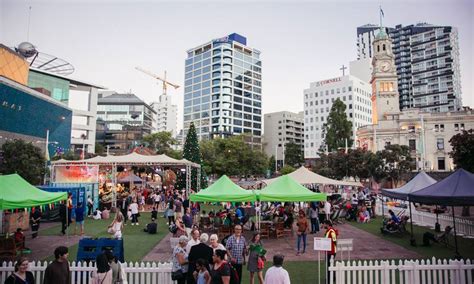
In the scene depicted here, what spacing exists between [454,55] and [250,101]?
66.7 metres

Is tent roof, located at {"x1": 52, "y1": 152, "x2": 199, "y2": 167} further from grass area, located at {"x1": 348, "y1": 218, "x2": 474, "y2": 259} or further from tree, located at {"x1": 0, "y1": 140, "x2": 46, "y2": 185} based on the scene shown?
grass area, located at {"x1": 348, "y1": 218, "x2": 474, "y2": 259}

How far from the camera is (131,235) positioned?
16688 mm

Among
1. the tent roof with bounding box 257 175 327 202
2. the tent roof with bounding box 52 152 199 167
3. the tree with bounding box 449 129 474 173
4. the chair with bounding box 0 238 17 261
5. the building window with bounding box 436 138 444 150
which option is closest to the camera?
the chair with bounding box 0 238 17 261

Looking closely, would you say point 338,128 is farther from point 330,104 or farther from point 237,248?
point 237,248

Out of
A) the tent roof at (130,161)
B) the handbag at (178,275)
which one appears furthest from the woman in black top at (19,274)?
the tent roof at (130,161)

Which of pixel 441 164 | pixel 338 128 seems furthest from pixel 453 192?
pixel 441 164

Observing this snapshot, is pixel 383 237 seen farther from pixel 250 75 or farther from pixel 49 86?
pixel 250 75

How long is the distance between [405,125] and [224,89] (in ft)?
216

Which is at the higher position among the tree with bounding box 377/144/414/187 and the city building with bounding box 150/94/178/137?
the city building with bounding box 150/94/178/137

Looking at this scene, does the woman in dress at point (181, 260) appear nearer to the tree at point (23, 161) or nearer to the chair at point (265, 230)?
the chair at point (265, 230)

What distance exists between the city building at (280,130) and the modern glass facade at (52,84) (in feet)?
232

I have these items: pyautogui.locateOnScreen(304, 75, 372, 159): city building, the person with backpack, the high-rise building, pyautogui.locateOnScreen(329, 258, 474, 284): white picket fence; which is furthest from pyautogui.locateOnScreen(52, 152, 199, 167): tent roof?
the high-rise building

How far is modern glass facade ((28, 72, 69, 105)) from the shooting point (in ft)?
233

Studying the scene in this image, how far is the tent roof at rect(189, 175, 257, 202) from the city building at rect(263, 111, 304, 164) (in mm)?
107277
